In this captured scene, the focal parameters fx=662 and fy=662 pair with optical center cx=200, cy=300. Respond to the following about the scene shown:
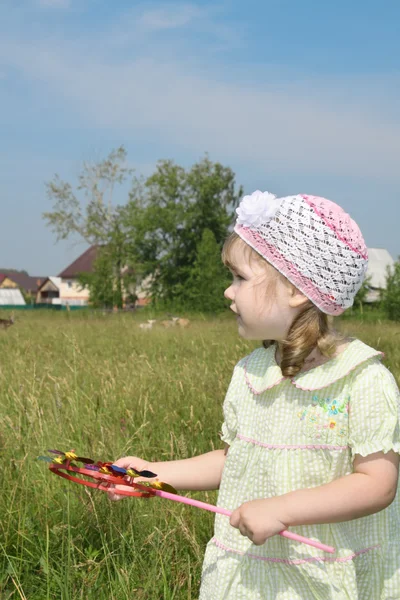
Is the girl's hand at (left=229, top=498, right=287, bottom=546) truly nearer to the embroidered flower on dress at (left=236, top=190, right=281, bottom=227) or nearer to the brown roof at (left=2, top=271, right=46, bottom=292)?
the embroidered flower on dress at (left=236, top=190, right=281, bottom=227)

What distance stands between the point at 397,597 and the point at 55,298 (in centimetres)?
8278

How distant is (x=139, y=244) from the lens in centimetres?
3581

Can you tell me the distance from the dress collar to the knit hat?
12 cm

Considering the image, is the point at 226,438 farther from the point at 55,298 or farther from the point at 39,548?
the point at 55,298

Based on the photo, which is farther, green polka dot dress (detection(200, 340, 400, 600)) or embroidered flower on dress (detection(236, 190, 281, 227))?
embroidered flower on dress (detection(236, 190, 281, 227))

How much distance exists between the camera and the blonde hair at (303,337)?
168 cm

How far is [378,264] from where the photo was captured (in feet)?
152

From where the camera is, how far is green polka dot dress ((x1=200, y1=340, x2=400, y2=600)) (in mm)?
1554

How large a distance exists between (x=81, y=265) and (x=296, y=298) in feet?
213

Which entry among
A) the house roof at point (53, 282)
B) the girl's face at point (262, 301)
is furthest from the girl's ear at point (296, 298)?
the house roof at point (53, 282)

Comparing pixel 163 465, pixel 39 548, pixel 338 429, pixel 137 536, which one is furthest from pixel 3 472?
pixel 338 429

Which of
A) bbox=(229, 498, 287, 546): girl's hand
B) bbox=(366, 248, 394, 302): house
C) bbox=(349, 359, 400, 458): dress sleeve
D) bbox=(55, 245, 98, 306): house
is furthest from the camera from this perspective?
bbox=(55, 245, 98, 306): house

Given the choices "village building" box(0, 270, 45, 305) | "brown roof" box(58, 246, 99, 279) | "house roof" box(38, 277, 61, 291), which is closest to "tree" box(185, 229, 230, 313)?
"brown roof" box(58, 246, 99, 279)

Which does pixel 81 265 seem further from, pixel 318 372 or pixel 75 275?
pixel 318 372
